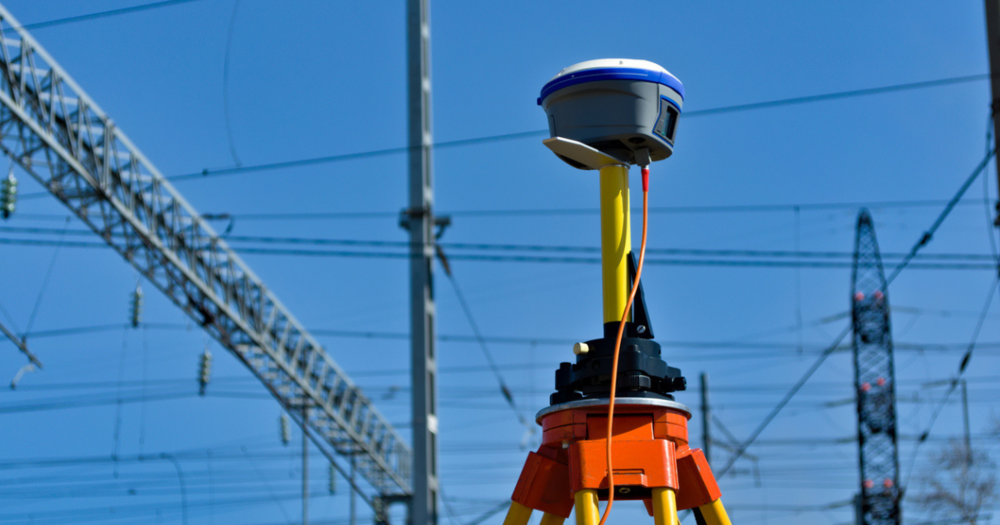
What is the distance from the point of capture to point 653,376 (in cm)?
398

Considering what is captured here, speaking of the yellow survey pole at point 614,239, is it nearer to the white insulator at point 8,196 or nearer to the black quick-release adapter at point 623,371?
the black quick-release adapter at point 623,371

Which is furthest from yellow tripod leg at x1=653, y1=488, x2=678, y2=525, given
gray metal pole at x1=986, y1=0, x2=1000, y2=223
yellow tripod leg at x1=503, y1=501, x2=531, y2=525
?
gray metal pole at x1=986, y1=0, x2=1000, y2=223

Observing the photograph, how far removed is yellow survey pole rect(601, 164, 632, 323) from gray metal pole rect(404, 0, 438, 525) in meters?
11.1

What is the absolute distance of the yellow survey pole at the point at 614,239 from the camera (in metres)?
4.09

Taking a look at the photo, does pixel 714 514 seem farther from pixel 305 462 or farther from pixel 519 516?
pixel 305 462

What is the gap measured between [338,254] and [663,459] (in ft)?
38.8

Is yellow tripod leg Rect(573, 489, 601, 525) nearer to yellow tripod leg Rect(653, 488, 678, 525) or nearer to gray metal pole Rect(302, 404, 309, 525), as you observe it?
yellow tripod leg Rect(653, 488, 678, 525)

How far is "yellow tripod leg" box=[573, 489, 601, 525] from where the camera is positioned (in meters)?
3.77

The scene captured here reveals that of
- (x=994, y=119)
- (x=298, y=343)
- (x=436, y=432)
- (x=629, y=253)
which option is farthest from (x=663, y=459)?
→ (x=298, y=343)

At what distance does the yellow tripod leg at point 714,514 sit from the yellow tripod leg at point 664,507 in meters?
0.21

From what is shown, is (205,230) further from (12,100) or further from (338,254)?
(338,254)

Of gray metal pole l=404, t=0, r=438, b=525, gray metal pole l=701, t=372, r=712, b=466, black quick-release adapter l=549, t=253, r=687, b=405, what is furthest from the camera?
gray metal pole l=701, t=372, r=712, b=466

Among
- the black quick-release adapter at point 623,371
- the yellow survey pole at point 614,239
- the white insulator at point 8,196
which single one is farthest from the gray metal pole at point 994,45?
the white insulator at point 8,196

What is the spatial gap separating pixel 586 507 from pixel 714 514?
499 millimetres
